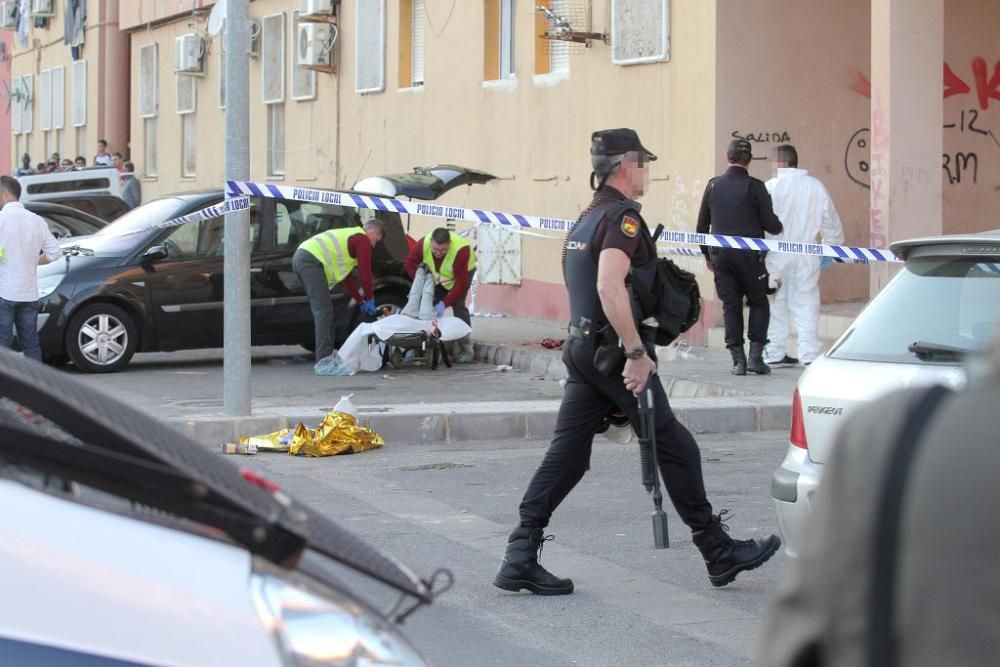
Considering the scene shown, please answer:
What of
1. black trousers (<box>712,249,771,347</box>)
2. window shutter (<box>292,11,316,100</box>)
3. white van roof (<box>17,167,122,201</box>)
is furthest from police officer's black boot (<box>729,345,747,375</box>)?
window shutter (<box>292,11,316,100</box>)

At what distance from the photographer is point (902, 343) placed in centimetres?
568

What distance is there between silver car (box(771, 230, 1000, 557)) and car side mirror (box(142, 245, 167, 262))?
32.2 ft

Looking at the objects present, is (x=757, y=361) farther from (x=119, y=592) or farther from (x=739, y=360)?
(x=119, y=592)

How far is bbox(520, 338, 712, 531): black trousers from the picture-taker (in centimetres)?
635

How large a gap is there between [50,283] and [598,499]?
7257mm

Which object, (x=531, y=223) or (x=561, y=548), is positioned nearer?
(x=561, y=548)

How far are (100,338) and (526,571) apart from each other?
8.92m

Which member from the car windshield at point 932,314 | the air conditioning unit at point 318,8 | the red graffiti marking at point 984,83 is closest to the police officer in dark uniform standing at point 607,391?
the car windshield at point 932,314

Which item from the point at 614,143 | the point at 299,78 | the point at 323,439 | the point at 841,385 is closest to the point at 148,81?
the point at 299,78

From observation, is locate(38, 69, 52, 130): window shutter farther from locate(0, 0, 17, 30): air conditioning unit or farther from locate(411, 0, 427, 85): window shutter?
locate(411, 0, 427, 85): window shutter

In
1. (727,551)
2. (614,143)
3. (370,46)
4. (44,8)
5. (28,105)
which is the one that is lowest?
(727,551)

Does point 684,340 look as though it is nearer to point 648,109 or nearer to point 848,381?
point 648,109

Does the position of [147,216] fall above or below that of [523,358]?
above

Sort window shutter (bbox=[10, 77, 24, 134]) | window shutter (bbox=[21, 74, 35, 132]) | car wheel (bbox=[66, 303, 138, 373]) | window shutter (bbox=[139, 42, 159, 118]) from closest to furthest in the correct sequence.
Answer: car wheel (bbox=[66, 303, 138, 373]), window shutter (bbox=[139, 42, 159, 118]), window shutter (bbox=[21, 74, 35, 132]), window shutter (bbox=[10, 77, 24, 134])
